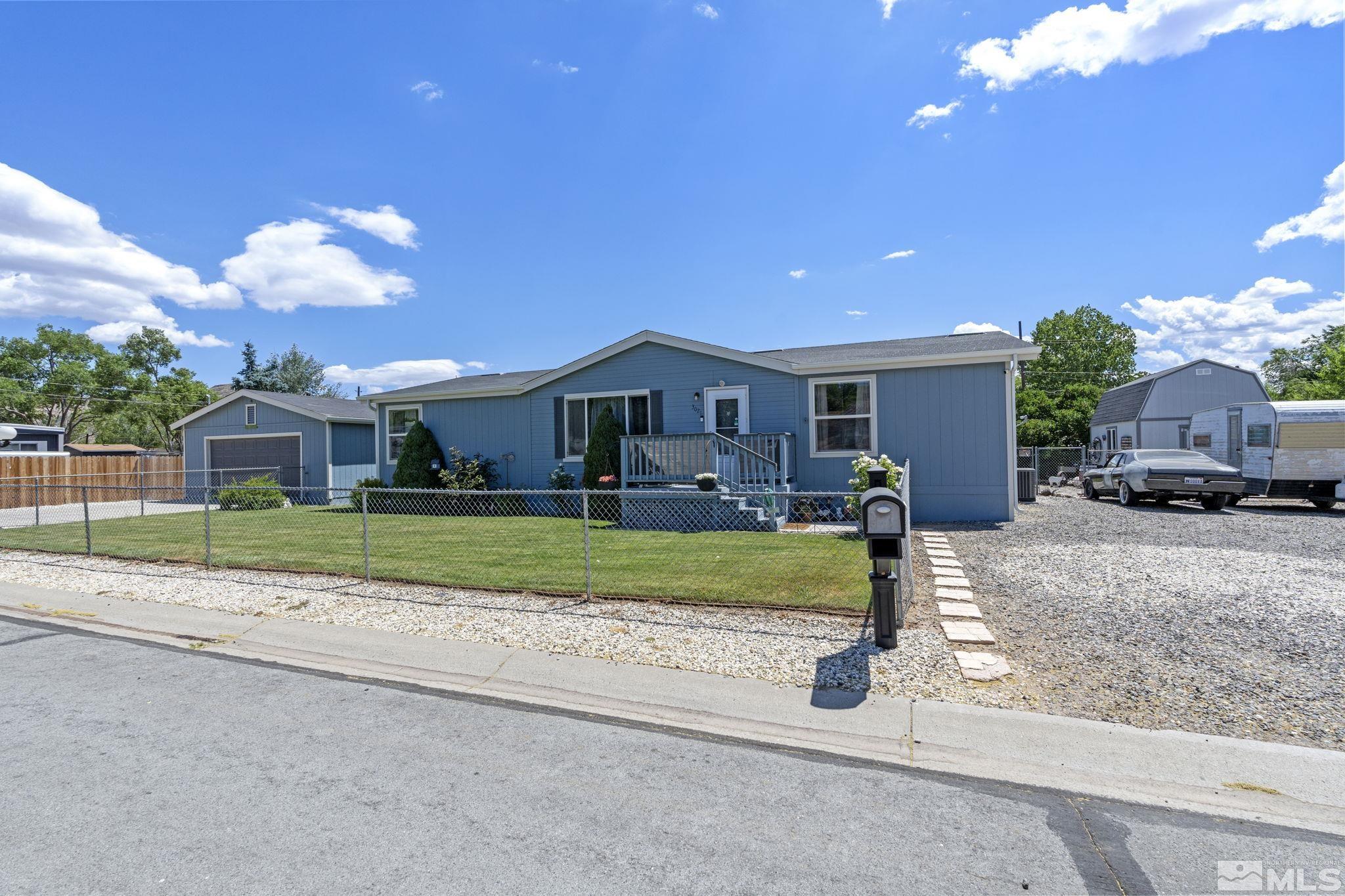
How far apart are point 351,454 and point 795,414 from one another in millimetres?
15033

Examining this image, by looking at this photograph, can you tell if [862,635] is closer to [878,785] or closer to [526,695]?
[878,785]

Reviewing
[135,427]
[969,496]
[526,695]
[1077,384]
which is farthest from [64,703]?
[135,427]

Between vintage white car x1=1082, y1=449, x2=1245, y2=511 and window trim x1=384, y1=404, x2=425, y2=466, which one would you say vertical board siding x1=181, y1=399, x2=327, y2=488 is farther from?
vintage white car x1=1082, y1=449, x2=1245, y2=511

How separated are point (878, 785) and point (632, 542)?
7.04 metres

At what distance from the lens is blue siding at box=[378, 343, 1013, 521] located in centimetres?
1181

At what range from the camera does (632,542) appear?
9867 millimetres

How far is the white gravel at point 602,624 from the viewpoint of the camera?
447 centimetres


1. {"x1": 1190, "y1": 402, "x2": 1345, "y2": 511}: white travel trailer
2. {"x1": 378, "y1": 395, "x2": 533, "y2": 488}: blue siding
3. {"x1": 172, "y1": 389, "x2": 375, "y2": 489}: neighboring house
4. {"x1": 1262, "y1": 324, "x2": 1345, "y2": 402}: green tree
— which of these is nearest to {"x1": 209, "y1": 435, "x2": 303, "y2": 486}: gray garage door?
{"x1": 172, "y1": 389, "x2": 375, "y2": 489}: neighboring house

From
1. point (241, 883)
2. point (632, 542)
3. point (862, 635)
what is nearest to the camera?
point (241, 883)

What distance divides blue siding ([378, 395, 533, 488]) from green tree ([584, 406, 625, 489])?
2149 millimetres

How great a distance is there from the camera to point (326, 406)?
841 inches

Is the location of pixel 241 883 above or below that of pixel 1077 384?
below

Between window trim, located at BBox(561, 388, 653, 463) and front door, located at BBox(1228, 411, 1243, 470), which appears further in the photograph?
front door, located at BBox(1228, 411, 1243, 470)

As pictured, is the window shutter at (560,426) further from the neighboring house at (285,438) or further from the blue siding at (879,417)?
the neighboring house at (285,438)
